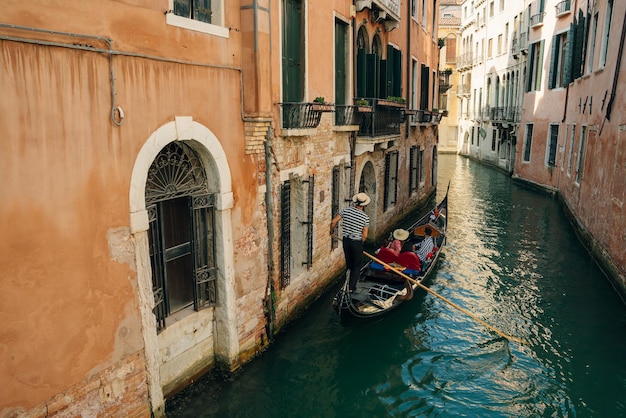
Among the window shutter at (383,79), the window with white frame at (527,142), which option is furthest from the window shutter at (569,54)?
the window shutter at (383,79)

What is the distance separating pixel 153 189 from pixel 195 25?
1.69 m

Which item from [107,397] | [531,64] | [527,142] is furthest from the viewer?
[527,142]

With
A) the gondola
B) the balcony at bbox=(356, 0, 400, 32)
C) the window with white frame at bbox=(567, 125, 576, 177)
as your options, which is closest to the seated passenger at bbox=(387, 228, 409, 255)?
the gondola

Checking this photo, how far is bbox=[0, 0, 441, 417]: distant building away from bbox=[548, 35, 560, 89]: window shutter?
12.7m

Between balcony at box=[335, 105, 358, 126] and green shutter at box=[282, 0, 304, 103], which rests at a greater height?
green shutter at box=[282, 0, 304, 103]

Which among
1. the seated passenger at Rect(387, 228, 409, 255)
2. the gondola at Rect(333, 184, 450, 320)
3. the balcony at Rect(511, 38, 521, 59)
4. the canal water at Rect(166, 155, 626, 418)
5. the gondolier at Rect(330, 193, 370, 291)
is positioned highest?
the balcony at Rect(511, 38, 521, 59)

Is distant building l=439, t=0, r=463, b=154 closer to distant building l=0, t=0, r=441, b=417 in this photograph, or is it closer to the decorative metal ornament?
distant building l=0, t=0, r=441, b=417

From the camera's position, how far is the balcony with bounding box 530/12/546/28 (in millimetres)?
19844

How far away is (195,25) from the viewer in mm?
4988

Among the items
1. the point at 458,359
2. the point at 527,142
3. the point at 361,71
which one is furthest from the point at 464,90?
the point at 458,359

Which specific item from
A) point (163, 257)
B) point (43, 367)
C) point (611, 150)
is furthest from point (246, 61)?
point (611, 150)

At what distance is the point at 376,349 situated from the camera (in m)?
7.14

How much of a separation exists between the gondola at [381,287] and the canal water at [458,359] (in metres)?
0.37

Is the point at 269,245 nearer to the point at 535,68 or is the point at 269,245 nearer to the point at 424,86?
the point at 424,86
